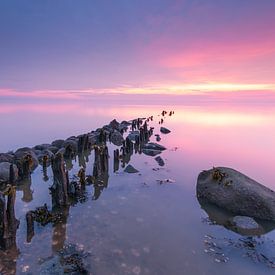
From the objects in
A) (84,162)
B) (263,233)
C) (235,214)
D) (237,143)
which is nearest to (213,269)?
(263,233)

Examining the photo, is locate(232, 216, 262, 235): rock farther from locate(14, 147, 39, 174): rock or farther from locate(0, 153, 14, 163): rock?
locate(0, 153, 14, 163): rock

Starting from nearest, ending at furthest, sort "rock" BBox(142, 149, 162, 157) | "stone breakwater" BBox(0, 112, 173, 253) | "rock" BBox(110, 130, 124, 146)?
"stone breakwater" BBox(0, 112, 173, 253), "rock" BBox(142, 149, 162, 157), "rock" BBox(110, 130, 124, 146)

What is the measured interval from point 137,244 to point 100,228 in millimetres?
2892

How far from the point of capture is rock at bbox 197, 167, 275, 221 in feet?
67.7

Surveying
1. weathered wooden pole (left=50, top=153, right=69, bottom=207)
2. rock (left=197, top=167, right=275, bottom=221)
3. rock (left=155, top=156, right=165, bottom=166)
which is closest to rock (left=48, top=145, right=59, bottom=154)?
rock (left=155, top=156, right=165, bottom=166)

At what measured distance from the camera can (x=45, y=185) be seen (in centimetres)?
2675

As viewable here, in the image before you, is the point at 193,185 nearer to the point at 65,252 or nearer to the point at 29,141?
the point at 65,252

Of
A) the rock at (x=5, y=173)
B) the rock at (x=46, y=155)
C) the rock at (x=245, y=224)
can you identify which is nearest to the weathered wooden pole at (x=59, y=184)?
the rock at (x=5, y=173)

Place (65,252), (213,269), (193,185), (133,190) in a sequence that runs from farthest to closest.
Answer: (193,185) < (133,190) < (65,252) < (213,269)

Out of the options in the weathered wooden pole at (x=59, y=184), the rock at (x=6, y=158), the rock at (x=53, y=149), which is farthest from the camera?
the rock at (x=53, y=149)

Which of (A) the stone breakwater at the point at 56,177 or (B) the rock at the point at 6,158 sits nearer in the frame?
(A) the stone breakwater at the point at 56,177

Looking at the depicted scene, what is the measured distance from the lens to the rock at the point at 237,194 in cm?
2062

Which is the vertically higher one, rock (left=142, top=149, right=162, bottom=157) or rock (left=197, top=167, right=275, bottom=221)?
rock (left=197, top=167, right=275, bottom=221)

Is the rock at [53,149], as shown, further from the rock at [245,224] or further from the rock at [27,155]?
the rock at [245,224]
